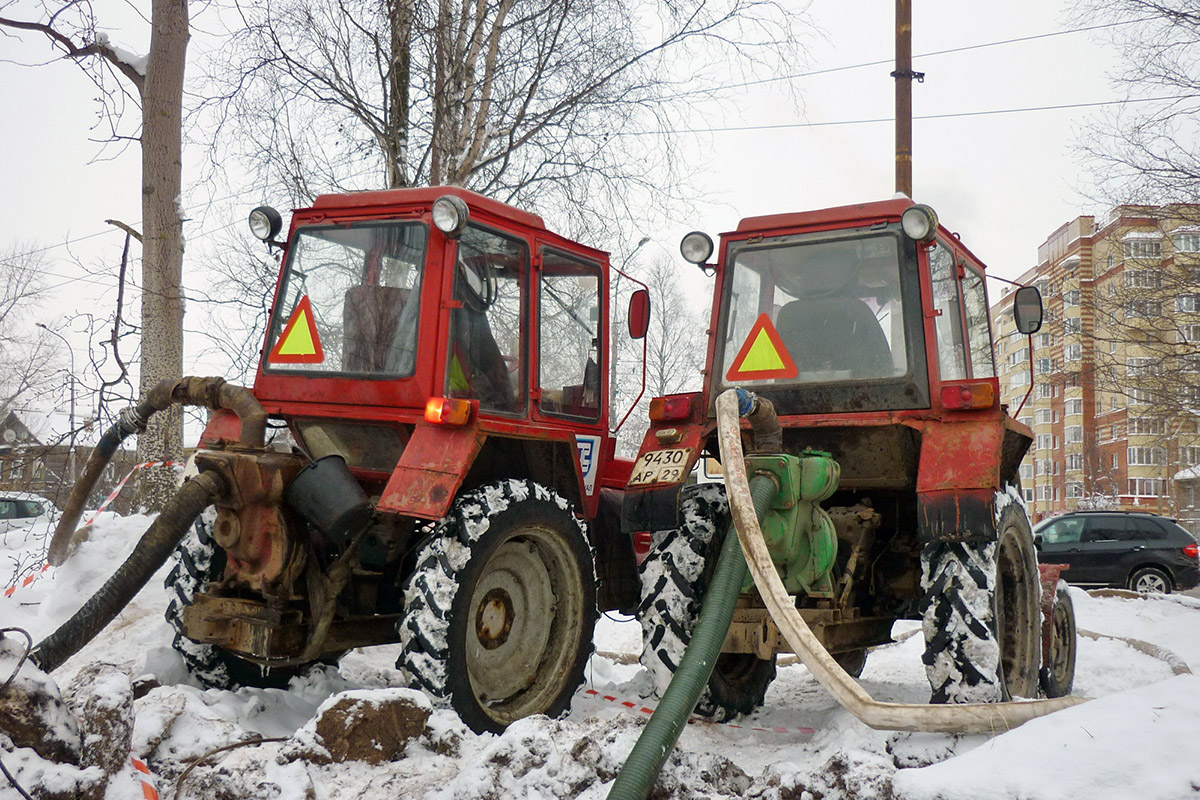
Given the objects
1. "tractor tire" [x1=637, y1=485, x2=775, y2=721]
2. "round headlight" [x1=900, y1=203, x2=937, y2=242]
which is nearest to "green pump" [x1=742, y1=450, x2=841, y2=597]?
"tractor tire" [x1=637, y1=485, x2=775, y2=721]

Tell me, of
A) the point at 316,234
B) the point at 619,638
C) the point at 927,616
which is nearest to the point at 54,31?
the point at 316,234

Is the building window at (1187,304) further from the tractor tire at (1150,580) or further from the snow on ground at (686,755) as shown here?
the snow on ground at (686,755)

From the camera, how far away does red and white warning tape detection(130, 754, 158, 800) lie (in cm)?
341

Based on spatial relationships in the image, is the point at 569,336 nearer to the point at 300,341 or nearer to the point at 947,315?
the point at 300,341

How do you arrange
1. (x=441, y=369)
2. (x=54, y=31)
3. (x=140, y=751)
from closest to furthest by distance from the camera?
1. (x=140, y=751)
2. (x=441, y=369)
3. (x=54, y=31)

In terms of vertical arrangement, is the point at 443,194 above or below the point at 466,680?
above

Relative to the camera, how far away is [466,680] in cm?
448

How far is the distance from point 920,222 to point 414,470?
9.32ft

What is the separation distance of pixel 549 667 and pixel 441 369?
5.25 feet

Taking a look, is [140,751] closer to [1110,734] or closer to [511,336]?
[511,336]

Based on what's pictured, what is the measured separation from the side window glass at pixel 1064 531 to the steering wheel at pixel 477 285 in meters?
14.9

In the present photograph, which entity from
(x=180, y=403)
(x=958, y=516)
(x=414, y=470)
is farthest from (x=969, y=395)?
(x=180, y=403)

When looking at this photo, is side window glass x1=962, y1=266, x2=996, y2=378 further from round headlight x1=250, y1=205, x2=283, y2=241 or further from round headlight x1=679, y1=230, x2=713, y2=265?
A: round headlight x1=250, y1=205, x2=283, y2=241

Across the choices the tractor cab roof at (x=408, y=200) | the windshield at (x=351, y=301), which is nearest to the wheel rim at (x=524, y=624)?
the windshield at (x=351, y=301)
